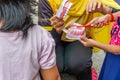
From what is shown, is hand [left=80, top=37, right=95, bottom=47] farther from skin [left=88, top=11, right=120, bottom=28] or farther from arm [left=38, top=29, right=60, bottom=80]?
arm [left=38, top=29, right=60, bottom=80]

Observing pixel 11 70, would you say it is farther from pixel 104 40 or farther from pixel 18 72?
pixel 104 40

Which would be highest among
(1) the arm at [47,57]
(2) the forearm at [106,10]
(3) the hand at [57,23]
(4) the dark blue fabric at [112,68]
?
(2) the forearm at [106,10]

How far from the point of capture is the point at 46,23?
179 centimetres

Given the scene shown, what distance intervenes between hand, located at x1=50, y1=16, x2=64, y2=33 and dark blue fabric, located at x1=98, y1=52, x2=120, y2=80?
321mm

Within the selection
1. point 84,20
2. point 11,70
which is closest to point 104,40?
point 84,20

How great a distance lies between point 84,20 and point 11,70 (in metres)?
0.80

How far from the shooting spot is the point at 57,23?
163 centimetres

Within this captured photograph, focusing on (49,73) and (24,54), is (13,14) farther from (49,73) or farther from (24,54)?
(49,73)

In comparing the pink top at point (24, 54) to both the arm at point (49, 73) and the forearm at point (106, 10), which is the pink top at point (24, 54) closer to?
the arm at point (49, 73)

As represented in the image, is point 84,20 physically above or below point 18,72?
above

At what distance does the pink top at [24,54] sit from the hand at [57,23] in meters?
0.44

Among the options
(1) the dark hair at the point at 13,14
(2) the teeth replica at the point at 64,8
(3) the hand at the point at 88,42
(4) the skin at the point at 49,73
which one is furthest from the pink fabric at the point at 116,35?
(1) the dark hair at the point at 13,14

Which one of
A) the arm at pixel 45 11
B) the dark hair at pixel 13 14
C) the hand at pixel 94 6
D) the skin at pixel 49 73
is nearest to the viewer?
the dark hair at pixel 13 14

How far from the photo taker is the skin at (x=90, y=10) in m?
1.55
